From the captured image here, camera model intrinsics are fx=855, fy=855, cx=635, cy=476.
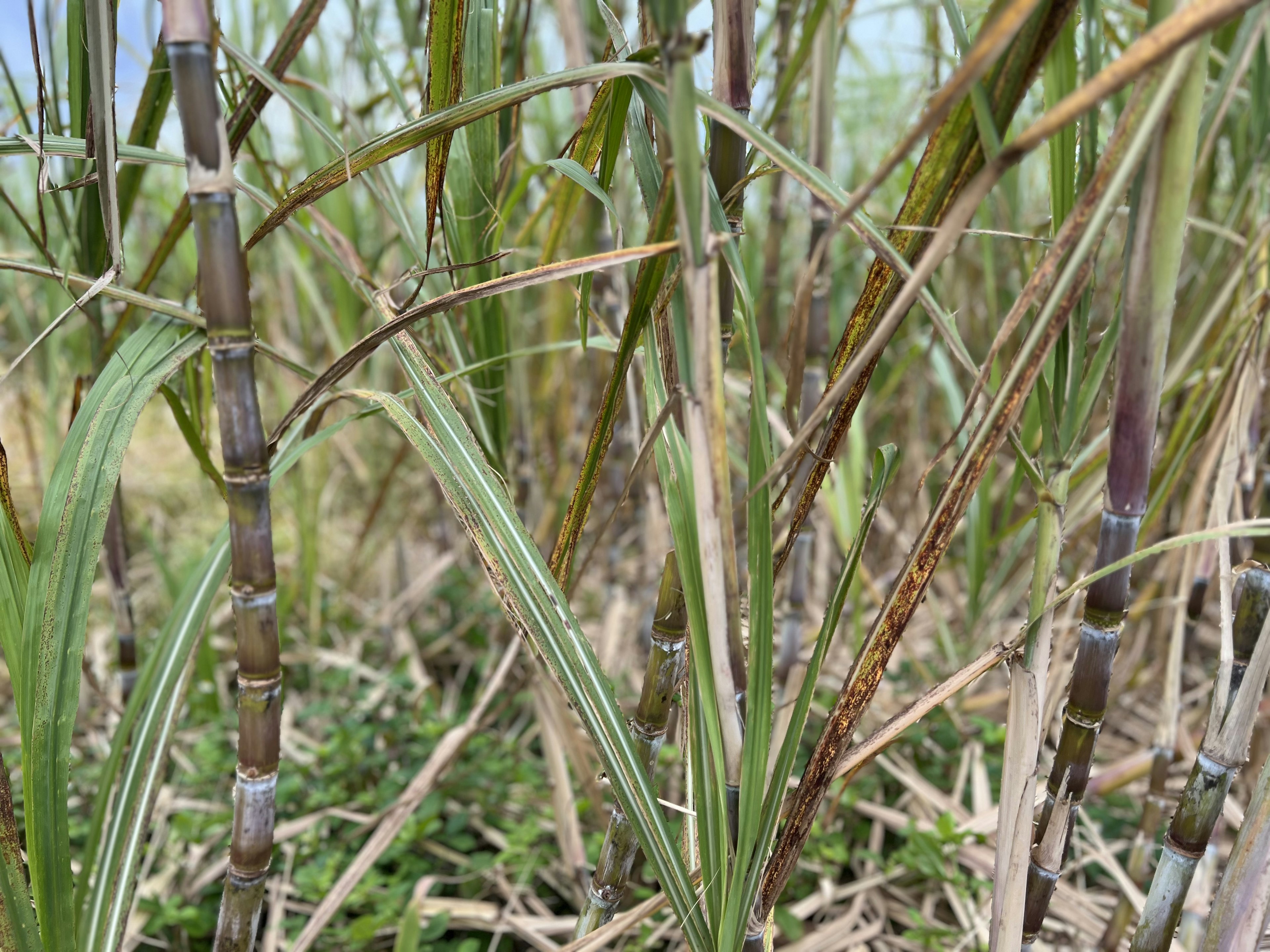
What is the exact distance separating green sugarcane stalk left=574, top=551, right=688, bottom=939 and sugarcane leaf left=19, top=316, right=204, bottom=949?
332 millimetres

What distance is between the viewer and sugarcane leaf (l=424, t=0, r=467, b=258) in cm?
53

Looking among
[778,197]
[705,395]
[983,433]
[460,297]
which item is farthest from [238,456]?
[778,197]

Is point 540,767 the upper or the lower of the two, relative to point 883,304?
lower

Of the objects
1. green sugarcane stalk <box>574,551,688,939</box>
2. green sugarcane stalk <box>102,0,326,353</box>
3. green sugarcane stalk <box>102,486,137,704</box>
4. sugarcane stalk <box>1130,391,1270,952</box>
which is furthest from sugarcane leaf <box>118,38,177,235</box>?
sugarcane stalk <box>1130,391,1270,952</box>

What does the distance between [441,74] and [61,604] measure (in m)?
0.40

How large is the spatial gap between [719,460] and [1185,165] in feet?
0.82

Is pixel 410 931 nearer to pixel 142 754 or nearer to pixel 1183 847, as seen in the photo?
pixel 142 754

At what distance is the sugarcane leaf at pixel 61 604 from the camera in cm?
50

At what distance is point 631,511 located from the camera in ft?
6.29

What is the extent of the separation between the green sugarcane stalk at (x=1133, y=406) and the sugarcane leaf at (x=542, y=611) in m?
0.25

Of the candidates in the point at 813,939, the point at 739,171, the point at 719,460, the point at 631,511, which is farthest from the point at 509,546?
the point at 631,511

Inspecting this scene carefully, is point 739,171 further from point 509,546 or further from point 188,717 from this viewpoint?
point 188,717

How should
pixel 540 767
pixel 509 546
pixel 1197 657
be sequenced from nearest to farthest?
pixel 509 546, pixel 540 767, pixel 1197 657

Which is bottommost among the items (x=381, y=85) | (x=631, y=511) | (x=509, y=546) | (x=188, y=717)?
(x=188, y=717)
